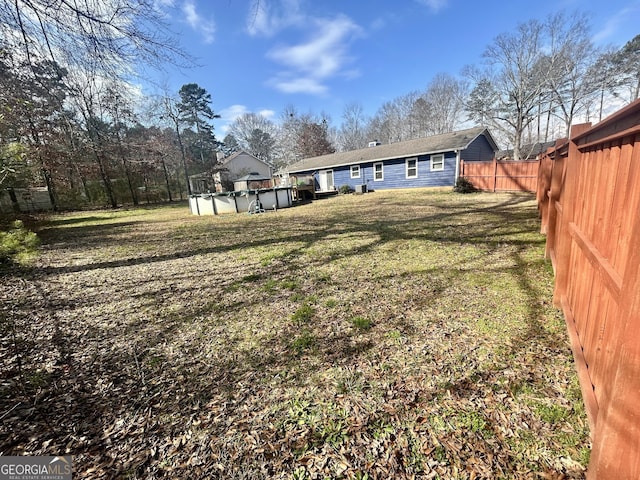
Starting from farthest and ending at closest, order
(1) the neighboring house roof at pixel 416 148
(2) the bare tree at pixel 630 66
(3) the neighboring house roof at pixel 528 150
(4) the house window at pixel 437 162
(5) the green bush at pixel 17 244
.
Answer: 1. (3) the neighboring house roof at pixel 528 150
2. (2) the bare tree at pixel 630 66
3. (4) the house window at pixel 437 162
4. (1) the neighboring house roof at pixel 416 148
5. (5) the green bush at pixel 17 244

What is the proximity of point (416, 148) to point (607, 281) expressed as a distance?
18030 mm

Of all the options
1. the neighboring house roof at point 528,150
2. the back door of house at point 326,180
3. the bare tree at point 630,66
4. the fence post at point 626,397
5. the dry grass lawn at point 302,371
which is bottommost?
the dry grass lawn at point 302,371

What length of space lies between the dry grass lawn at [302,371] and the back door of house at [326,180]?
18.9 m

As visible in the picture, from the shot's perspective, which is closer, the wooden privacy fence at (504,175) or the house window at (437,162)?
the wooden privacy fence at (504,175)

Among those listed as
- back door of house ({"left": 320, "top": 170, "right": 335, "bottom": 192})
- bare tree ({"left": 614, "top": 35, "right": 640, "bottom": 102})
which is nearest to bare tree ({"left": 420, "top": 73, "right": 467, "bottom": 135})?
bare tree ({"left": 614, "top": 35, "right": 640, "bottom": 102})

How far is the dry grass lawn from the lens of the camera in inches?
64.6

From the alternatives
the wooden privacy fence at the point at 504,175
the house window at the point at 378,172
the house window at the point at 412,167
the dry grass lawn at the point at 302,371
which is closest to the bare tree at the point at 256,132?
the house window at the point at 378,172

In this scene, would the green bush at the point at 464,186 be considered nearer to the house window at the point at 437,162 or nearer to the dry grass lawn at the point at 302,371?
the house window at the point at 437,162

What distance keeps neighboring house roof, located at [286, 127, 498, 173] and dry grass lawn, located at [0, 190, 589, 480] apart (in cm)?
1297

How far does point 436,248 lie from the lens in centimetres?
549

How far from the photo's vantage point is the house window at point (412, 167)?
697 inches

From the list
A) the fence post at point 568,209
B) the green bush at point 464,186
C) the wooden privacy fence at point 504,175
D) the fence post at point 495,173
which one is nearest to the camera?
the fence post at point 568,209

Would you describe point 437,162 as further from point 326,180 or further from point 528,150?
point 528,150

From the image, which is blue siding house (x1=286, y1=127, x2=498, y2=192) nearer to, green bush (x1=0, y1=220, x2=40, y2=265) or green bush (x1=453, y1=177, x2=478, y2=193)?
green bush (x1=453, y1=177, x2=478, y2=193)
